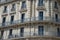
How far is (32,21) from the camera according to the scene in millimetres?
35844

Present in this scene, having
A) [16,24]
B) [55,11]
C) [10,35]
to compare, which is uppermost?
[55,11]

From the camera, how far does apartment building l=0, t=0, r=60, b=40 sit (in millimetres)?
35500

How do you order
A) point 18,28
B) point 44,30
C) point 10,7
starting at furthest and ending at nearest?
point 10,7
point 18,28
point 44,30

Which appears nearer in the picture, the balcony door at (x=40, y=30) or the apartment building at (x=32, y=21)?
the balcony door at (x=40, y=30)

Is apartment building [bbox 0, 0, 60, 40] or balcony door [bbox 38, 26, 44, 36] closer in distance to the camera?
balcony door [bbox 38, 26, 44, 36]

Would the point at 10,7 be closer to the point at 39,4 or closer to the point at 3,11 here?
the point at 3,11

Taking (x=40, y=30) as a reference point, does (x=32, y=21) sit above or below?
above

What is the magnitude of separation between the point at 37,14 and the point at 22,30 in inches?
192

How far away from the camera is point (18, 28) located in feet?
124

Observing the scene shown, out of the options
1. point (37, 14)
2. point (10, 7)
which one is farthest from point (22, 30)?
point (10, 7)

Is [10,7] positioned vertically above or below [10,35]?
above

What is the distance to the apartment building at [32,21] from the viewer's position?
3550 centimetres

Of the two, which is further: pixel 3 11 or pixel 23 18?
pixel 3 11

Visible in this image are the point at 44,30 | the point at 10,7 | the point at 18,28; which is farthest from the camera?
the point at 10,7
